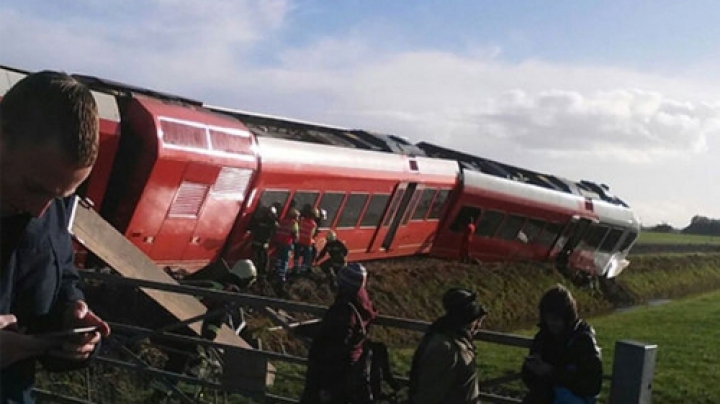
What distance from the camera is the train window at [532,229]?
29422 millimetres

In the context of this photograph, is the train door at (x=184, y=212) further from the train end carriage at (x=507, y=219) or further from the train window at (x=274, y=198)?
the train end carriage at (x=507, y=219)

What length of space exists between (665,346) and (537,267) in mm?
10828

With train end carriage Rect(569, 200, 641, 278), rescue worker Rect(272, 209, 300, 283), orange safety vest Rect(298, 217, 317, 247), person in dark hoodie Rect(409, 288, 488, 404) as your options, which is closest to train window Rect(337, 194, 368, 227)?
orange safety vest Rect(298, 217, 317, 247)

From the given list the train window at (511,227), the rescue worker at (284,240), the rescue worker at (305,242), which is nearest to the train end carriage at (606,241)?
the train window at (511,227)

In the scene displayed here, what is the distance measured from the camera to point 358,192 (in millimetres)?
20391

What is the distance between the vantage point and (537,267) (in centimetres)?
3038

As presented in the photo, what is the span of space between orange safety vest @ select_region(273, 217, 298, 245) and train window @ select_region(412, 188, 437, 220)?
20.5 feet

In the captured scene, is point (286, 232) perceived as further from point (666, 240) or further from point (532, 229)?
point (666, 240)

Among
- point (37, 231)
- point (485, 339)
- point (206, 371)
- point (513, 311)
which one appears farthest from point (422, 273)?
point (37, 231)

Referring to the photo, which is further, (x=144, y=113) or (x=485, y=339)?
(x=144, y=113)

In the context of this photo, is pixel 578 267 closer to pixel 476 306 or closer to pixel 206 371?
pixel 206 371

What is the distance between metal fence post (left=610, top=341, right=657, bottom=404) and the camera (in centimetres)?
538

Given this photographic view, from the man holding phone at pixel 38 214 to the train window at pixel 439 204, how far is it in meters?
22.1

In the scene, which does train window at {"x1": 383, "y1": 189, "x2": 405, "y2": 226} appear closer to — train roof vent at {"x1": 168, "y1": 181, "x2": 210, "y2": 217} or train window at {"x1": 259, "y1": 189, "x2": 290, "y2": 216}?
train window at {"x1": 259, "y1": 189, "x2": 290, "y2": 216}
